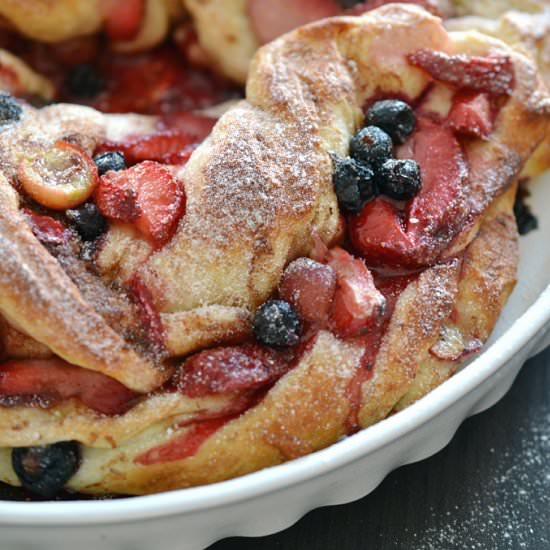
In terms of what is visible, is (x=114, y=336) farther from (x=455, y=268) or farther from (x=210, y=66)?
(x=210, y=66)

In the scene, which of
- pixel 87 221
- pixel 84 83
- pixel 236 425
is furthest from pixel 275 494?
pixel 84 83

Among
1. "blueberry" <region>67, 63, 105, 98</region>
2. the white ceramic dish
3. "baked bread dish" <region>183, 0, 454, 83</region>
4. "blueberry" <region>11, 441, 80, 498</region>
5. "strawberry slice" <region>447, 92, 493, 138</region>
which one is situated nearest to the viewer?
the white ceramic dish

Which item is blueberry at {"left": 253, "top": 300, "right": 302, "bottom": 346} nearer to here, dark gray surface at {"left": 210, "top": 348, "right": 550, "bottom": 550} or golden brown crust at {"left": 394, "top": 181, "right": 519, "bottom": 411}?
golden brown crust at {"left": 394, "top": 181, "right": 519, "bottom": 411}

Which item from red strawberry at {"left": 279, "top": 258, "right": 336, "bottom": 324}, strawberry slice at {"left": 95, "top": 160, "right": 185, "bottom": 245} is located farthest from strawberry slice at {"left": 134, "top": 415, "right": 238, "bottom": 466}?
strawberry slice at {"left": 95, "top": 160, "right": 185, "bottom": 245}

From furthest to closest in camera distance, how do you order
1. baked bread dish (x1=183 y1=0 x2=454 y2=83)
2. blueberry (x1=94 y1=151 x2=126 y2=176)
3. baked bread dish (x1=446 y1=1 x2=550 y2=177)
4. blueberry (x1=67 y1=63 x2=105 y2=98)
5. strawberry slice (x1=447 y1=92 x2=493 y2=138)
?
blueberry (x1=67 y1=63 x2=105 y2=98)
baked bread dish (x1=183 y1=0 x2=454 y2=83)
baked bread dish (x1=446 y1=1 x2=550 y2=177)
strawberry slice (x1=447 y1=92 x2=493 y2=138)
blueberry (x1=94 y1=151 x2=126 y2=176)

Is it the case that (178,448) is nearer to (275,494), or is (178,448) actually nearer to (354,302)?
(275,494)

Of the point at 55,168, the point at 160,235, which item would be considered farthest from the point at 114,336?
the point at 55,168
